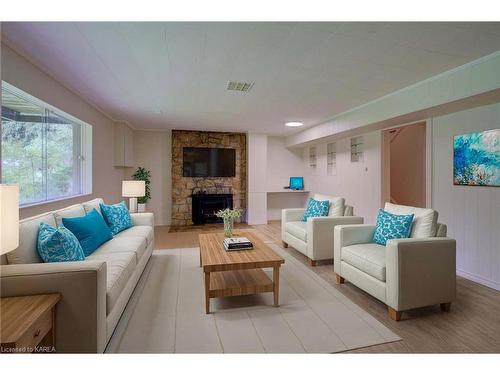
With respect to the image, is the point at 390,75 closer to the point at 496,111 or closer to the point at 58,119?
the point at 496,111

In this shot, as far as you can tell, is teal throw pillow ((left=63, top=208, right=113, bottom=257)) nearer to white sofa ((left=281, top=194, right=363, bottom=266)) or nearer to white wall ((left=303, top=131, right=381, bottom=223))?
white sofa ((left=281, top=194, right=363, bottom=266))

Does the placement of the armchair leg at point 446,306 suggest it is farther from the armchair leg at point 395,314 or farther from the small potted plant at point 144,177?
the small potted plant at point 144,177

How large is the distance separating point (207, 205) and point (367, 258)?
15.6 ft

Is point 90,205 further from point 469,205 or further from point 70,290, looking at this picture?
point 469,205

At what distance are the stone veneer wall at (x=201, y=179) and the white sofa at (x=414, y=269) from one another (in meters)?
4.73

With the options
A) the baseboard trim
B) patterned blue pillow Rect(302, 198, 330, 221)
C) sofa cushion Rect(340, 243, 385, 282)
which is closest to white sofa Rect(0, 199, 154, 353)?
sofa cushion Rect(340, 243, 385, 282)

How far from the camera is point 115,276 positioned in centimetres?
199

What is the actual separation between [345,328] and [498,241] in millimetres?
2192

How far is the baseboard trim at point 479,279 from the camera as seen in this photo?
2791 mm

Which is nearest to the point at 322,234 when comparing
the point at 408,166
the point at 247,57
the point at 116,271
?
the point at 247,57

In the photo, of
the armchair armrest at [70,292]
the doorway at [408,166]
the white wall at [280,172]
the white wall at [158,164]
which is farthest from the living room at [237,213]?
the white wall at [280,172]
